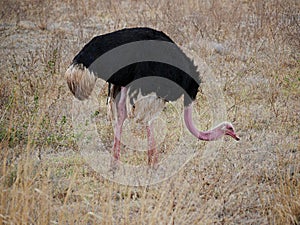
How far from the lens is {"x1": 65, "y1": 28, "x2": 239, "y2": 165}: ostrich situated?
435 centimetres

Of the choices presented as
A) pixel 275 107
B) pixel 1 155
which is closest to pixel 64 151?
pixel 1 155

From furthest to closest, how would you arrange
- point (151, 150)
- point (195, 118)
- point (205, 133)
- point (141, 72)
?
1. point (195, 118)
2. point (151, 150)
3. point (205, 133)
4. point (141, 72)

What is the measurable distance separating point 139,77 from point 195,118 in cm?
144

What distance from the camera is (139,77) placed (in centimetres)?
440

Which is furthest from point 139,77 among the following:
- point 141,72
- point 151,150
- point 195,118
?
point 195,118

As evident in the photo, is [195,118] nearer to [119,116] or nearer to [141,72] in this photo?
[119,116]

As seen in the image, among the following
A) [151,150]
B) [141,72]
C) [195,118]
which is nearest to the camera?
[141,72]

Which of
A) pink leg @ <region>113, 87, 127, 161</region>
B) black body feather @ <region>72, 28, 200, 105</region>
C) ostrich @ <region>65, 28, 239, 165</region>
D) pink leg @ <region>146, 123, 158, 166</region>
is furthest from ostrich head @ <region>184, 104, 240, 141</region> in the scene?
pink leg @ <region>113, 87, 127, 161</region>

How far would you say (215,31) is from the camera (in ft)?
27.2

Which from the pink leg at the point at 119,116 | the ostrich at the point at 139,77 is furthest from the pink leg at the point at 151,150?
the pink leg at the point at 119,116

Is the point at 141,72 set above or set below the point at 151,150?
above

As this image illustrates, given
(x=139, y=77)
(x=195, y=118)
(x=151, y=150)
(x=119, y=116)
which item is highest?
(x=139, y=77)

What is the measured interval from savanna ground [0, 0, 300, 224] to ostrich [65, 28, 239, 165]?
0.46 m

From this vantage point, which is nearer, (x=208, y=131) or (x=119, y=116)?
(x=208, y=131)
